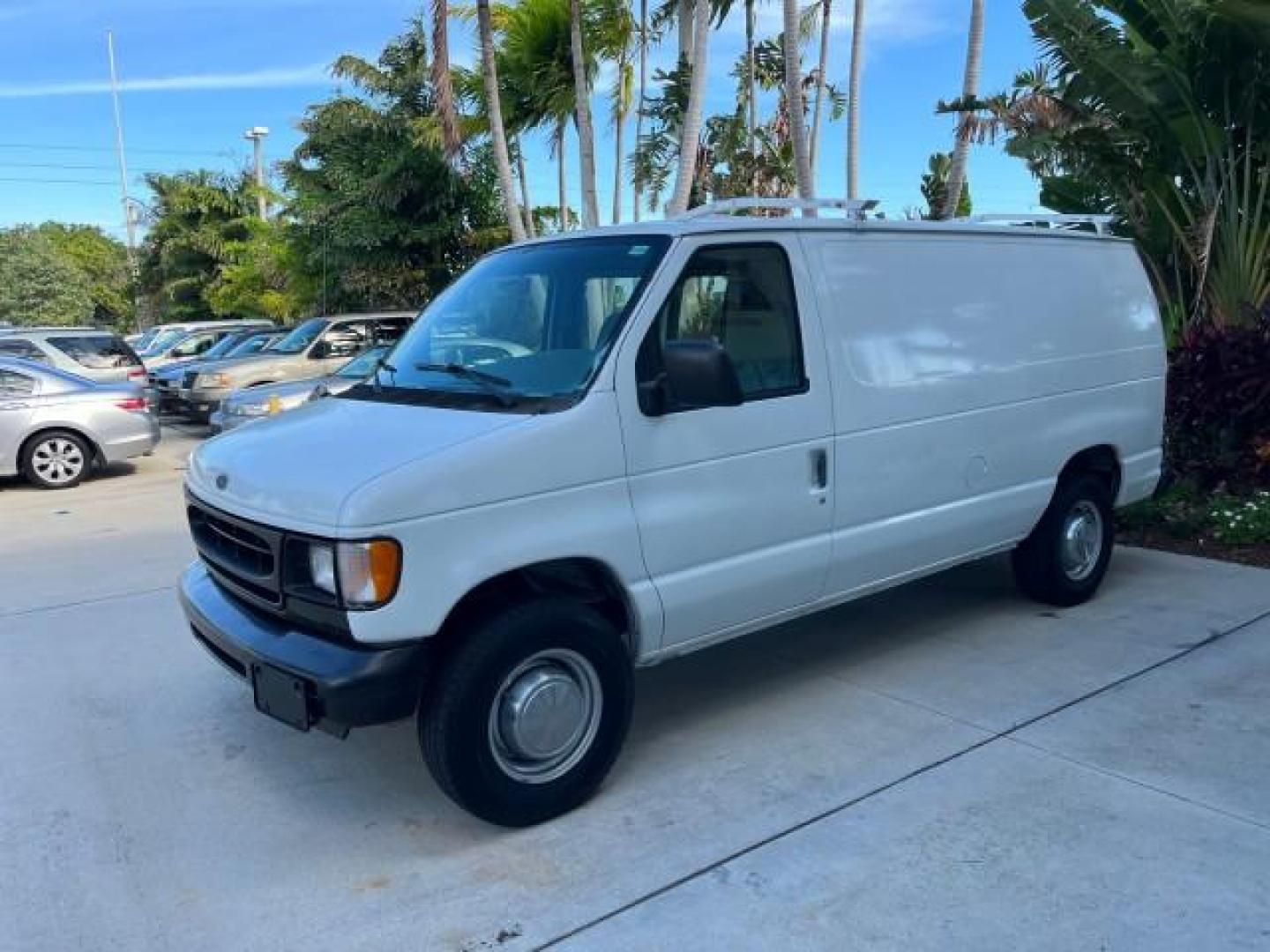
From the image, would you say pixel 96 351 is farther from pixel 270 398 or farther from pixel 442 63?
pixel 442 63

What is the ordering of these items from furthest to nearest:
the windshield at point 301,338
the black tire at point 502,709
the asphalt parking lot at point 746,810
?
the windshield at point 301,338
the black tire at point 502,709
the asphalt parking lot at point 746,810

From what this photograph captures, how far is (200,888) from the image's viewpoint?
11.0 feet

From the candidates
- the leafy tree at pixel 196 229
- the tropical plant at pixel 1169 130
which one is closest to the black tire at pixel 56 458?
the tropical plant at pixel 1169 130

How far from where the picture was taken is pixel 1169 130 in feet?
28.7

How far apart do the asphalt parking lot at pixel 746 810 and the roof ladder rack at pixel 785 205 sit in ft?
7.05

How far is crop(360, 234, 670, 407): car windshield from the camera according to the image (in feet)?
12.6

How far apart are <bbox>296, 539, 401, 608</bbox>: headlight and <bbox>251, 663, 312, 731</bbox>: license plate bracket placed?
343mm

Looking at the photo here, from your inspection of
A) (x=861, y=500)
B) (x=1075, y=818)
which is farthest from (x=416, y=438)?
(x=1075, y=818)

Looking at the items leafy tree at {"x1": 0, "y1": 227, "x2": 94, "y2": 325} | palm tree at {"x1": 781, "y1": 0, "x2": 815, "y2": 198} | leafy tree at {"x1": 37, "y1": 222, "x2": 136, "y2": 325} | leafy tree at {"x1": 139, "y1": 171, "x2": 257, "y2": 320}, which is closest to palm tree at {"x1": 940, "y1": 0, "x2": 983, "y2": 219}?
palm tree at {"x1": 781, "y1": 0, "x2": 815, "y2": 198}

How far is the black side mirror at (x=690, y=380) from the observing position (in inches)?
141

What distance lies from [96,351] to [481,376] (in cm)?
1226

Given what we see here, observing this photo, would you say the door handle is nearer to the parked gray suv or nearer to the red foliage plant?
the red foliage plant

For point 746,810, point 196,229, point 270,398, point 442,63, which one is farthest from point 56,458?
→ point 196,229

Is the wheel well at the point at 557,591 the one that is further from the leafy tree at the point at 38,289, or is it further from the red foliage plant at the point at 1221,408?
the leafy tree at the point at 38,289
